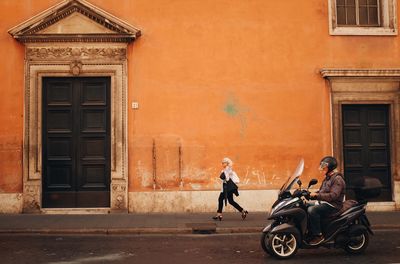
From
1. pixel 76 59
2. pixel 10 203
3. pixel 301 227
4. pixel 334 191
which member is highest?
pixel 76 59

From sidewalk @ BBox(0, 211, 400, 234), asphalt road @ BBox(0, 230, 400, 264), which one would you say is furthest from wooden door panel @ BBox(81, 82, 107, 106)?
asphalt road @ BBox(0, 230, 400, 264)

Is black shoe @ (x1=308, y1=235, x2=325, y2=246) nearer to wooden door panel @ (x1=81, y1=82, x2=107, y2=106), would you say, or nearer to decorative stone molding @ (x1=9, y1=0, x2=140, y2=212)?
decorative stone molding @ (x1=9, y1=0, x2=140, y2=212)

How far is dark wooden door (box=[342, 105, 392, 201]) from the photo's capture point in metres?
15.2

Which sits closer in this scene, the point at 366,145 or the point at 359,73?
the point at 359,73

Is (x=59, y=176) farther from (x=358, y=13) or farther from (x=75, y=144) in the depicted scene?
(x=358, y=13)

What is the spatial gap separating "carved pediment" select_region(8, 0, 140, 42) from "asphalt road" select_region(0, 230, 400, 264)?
236 inches

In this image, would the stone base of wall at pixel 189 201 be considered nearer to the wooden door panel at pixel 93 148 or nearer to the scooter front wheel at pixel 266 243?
the wooden door panel at pixel 93 148

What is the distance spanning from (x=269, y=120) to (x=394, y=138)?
374cm

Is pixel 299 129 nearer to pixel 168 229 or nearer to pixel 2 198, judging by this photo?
pixel 168 229

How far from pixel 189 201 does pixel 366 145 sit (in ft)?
18.0

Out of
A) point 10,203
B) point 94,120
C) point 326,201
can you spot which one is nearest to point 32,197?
point 10,203

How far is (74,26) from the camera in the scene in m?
14.6

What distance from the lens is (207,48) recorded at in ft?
49.0

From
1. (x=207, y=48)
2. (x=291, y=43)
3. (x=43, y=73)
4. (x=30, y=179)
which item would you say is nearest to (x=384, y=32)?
(x=291, y=43)
